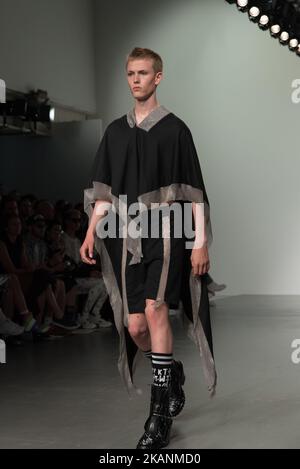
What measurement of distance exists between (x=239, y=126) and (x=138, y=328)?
767 centimetres

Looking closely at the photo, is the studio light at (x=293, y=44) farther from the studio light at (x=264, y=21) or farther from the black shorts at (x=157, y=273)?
the black shorts at (x=157, y=273)

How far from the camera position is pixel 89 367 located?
461 cm

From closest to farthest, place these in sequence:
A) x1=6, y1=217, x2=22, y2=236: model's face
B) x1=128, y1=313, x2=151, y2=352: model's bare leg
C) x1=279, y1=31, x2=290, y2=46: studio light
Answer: x1=128, y1=313, x2=151, y2=352: model's bare leg, x1=6, y1=217, x2=22, y2=236: model's face, x1=279, y1=31, x2=290, y2=46: studio light

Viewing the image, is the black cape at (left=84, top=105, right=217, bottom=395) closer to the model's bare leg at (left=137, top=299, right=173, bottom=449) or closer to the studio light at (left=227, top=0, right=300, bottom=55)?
the model's bare leg at (left=137, top=299, right=173, bottom=449)

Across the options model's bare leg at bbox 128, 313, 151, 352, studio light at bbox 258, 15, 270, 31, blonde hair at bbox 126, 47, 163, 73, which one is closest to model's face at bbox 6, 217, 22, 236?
model's bare leg at bbox 128, 313, 151, 352

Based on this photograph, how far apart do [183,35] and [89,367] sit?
22.5ft

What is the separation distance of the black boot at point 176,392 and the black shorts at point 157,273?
32 cm

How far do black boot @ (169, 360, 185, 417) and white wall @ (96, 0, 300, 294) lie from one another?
7151 mm

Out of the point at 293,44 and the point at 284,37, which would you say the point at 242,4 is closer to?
the point at 284,37

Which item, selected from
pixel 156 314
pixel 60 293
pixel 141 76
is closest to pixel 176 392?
pixel 156 314

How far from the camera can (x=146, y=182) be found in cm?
286

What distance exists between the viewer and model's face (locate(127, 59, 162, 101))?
2.87 meters

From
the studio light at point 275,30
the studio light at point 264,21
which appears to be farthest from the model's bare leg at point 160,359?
the studio light at point 275,30
